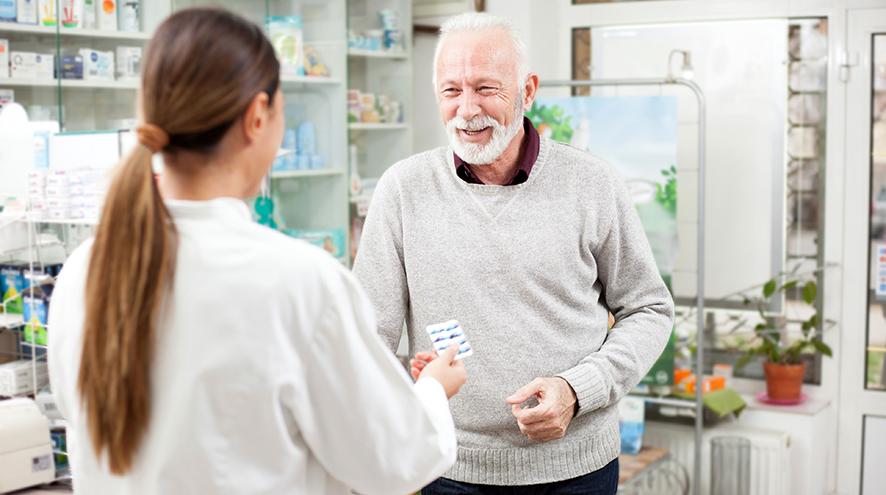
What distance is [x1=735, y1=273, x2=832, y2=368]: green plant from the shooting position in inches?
156

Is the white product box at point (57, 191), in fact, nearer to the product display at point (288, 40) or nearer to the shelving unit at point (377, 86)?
the product display at point (288, 40)

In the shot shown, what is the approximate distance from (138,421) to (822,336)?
3.50m

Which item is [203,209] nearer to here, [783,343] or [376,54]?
[376,54]

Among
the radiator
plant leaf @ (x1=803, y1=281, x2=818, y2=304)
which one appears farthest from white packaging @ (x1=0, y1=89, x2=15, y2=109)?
plant leaf @ (x1=803, y1=281, x2=818, y2=304)

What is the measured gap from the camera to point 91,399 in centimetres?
106

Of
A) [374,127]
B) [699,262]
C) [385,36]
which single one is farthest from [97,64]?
[699,262]

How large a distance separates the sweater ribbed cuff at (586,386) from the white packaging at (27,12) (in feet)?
6.52

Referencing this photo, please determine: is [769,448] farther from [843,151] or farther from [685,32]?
[685,32]

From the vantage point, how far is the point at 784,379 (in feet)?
13.0

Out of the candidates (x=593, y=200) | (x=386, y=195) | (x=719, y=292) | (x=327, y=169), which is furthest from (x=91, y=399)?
(x=719, y=292)

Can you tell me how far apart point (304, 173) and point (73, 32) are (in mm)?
1116

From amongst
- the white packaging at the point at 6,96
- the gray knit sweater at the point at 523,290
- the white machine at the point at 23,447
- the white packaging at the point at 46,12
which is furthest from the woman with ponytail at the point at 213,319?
the white packaging at the point at 46,12

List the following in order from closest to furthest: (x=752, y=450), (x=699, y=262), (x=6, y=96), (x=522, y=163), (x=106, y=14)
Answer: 1. (x=522, y=163)
2. (x=6, y=96)
3. (x=106, y=14)
4. (x=699, y=262)
5. (x=752, y=450)

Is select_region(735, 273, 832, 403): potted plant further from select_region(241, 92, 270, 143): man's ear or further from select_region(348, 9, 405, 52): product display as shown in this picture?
select_region(241, 92, 270, 143): man's ear
